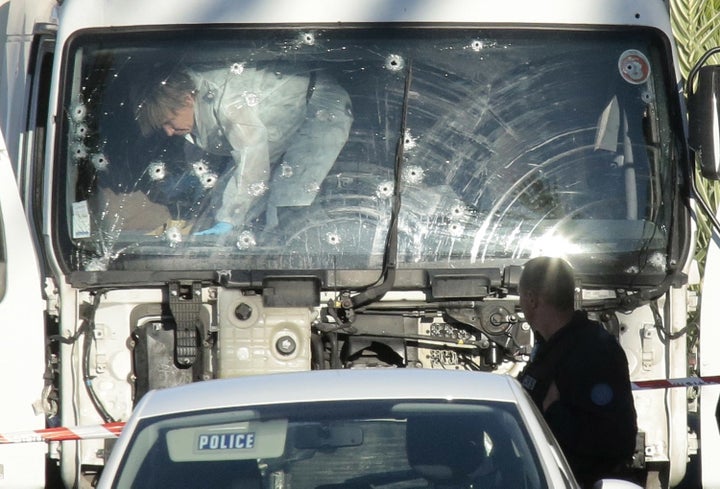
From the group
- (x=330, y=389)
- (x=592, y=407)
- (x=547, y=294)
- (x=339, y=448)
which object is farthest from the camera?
(x=547, y=294)

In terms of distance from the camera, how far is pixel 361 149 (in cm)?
680

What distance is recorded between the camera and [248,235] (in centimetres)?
672

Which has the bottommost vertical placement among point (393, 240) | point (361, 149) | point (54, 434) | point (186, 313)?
point (54, 434)

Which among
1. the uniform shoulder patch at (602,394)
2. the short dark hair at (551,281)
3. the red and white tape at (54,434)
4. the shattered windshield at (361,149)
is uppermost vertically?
the shattered windshield at (361,149)

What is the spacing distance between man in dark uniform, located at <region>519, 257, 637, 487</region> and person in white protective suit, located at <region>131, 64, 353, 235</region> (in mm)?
1439

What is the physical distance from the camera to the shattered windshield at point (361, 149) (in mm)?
6734

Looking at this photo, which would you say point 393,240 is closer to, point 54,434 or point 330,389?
point 54,434

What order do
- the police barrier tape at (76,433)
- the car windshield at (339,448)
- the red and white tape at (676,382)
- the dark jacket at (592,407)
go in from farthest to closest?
the red and white tape at (676,382) → the police barrier tape at (76,433) → the dark jacket at (592,407) → the car windshield at (339,448)

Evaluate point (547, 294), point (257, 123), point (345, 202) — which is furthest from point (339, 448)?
point (257, 123)

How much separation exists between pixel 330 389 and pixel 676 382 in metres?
2.82

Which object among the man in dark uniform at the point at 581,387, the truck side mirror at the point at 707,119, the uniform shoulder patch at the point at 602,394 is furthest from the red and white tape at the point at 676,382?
the uniform shoulder patch at the point at 602,394

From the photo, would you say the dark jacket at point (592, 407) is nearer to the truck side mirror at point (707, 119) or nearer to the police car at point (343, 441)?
the police car at point (343, 441)

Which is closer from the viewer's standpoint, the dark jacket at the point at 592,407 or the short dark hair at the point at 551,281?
the dark jacket at the point at 592,407

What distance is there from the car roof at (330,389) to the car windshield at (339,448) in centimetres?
4
